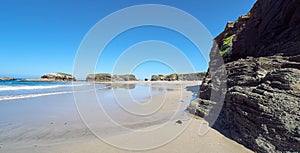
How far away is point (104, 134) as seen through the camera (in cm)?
514

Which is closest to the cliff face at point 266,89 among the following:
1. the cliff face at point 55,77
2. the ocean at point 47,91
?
the ocean at point 47,91

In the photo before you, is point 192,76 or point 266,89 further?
point 192,76

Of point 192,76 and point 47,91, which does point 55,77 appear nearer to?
point 47,91

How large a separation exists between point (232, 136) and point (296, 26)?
468 cm

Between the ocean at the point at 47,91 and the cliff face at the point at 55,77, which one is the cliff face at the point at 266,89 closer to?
the ocean at the point at 47,91

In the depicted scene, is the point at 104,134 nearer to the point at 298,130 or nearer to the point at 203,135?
the point at 203,135

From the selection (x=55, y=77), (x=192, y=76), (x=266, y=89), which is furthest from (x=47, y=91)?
(x=55, y=77)

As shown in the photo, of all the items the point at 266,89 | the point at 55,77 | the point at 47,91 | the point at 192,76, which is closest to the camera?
the point at 266,89

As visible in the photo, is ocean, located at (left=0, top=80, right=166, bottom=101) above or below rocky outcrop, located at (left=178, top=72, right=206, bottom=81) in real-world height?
below

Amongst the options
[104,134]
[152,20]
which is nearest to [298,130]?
[104,134]

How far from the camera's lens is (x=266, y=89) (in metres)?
4.06

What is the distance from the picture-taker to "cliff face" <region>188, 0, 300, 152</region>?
10.8ft

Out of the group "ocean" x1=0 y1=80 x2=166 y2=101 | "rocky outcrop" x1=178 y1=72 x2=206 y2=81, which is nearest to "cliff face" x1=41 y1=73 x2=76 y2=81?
"ocean" x1=0 y1=80 x2=166 y2=101

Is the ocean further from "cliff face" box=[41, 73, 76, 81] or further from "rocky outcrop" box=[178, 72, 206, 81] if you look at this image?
"cliff face" box=[41, 73, 76, 81]
